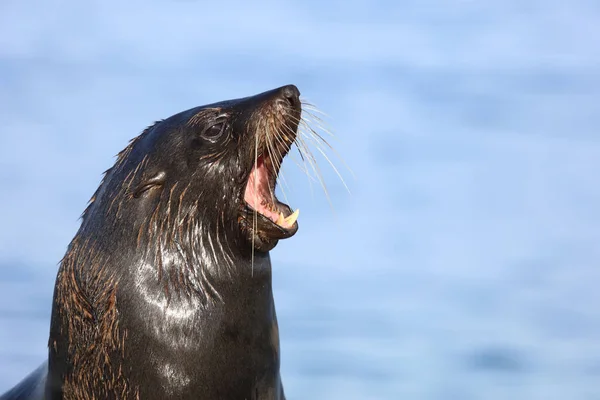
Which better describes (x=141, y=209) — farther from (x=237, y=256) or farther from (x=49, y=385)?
(x=49, y=385)

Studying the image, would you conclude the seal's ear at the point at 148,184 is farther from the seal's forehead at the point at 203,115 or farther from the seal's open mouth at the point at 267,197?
the seal's open mouth at the point at 267,197

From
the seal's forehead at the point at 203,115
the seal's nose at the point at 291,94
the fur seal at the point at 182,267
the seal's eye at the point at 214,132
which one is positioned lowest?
the fur seal at the point at 182,267

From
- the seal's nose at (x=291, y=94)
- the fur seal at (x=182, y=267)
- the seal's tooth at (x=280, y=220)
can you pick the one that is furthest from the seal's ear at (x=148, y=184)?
the seal's nose at (x=291, y=94)

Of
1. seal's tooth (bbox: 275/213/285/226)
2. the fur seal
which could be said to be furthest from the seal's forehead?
seal's tooth (bbox: 275/213/285/226)

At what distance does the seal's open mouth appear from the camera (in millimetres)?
9953

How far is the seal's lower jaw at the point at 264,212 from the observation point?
9.86 metres

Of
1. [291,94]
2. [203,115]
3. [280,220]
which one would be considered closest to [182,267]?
[280,220]

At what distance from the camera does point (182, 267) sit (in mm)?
9781

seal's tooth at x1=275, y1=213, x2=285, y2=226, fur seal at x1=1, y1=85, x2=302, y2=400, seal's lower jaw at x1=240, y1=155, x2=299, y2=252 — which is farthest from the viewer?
seal's tooth at x1=275, y1=213, x2=285, y2=226

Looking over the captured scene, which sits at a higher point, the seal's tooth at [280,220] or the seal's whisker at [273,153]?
the seal's whisker at [273,153]

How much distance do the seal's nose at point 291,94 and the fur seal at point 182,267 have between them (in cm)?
1

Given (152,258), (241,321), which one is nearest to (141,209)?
(152,258)

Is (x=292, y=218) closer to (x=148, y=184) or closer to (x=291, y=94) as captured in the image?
(x=291, y=94)

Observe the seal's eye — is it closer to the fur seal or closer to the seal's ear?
the fur seal
